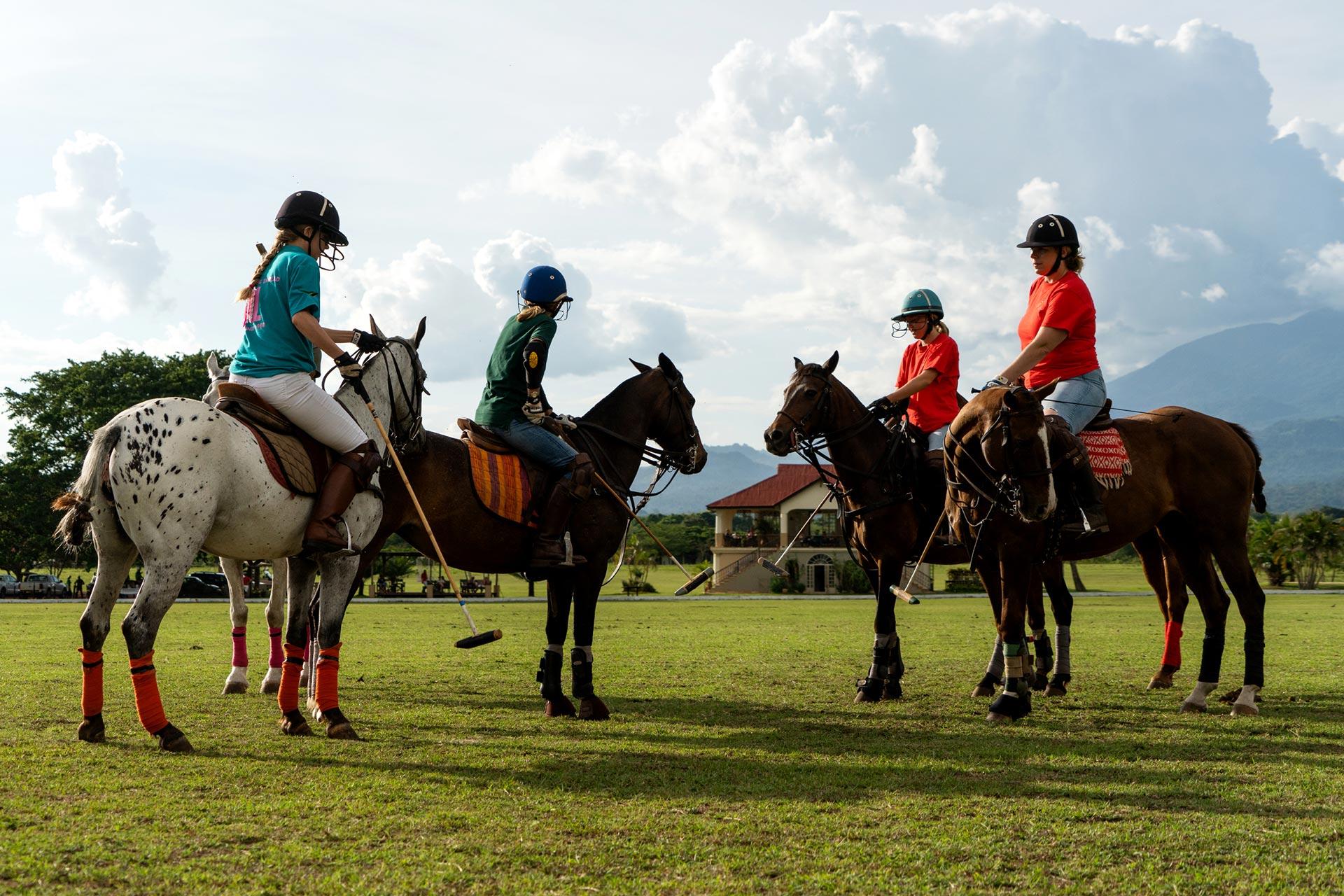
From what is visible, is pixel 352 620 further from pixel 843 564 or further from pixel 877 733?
pixel 843 564

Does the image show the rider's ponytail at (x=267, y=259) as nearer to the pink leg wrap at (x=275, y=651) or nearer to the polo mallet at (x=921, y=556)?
the pink leg wrap at (x=275, y=651)

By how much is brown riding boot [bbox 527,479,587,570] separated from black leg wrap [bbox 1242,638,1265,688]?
6.03 meters

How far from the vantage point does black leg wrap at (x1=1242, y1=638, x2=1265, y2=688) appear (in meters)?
9.59

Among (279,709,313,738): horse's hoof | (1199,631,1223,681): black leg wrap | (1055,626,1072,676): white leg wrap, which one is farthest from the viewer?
(1055,626,1072,676): white leg wrap

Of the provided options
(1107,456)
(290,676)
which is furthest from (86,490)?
(1107,456)

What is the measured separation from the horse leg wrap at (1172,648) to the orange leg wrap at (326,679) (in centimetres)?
814

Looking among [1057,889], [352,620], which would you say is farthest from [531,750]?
[352,620]

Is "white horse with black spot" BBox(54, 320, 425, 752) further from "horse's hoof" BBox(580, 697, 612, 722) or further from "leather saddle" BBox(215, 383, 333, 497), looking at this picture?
"horse's hoof" BBox(580, 697, 612, 722)

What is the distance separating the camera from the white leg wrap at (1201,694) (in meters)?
9.43

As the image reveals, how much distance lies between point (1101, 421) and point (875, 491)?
82.4 inches

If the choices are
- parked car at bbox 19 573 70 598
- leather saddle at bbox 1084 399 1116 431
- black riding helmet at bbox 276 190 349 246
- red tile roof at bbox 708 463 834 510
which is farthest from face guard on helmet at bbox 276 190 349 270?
red tile roof at bbox 708 463 834 510

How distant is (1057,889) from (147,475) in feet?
18.3

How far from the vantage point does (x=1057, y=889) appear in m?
4.40

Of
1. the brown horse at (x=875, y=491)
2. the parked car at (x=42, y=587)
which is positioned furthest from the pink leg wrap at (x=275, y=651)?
the parked car at (x=42, y=587)
